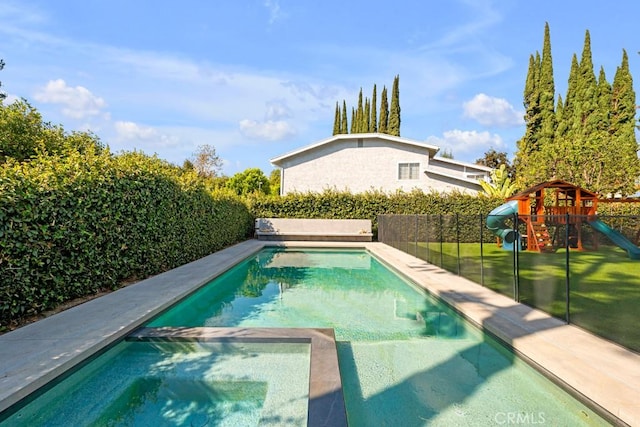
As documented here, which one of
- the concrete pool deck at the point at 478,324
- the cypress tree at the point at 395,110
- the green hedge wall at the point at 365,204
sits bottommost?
the concrete pool deck at the point at 478,324

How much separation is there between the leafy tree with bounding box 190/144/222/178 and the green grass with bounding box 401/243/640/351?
30.9m

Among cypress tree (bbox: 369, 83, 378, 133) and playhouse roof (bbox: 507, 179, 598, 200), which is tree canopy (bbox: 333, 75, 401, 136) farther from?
playhouse roof (bbox: 507, 179, 598, 200)

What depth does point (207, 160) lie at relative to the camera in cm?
3303

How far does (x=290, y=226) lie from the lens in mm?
17328

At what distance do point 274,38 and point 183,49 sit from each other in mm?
3271

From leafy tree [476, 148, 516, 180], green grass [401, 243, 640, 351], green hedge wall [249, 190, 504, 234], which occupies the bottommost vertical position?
green grass [401, 243, 640, 351]

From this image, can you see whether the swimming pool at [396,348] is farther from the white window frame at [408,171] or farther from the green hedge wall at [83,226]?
the white window frame at [408,171]

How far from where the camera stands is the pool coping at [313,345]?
2471 millimetres

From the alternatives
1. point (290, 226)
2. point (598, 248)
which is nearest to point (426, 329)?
point (598, 248)

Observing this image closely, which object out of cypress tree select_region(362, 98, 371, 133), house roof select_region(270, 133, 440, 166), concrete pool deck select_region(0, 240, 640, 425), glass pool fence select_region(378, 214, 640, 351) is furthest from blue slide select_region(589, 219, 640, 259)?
cypress tree select_region(362, 98, 371, 133)

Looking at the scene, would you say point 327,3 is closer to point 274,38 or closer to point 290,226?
point 274,38

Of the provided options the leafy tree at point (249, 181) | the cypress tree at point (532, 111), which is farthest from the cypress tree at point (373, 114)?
the leafy tree at point (249, 181)

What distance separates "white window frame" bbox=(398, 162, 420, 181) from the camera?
818 inches

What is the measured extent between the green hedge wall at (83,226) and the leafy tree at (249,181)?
38150 mm
